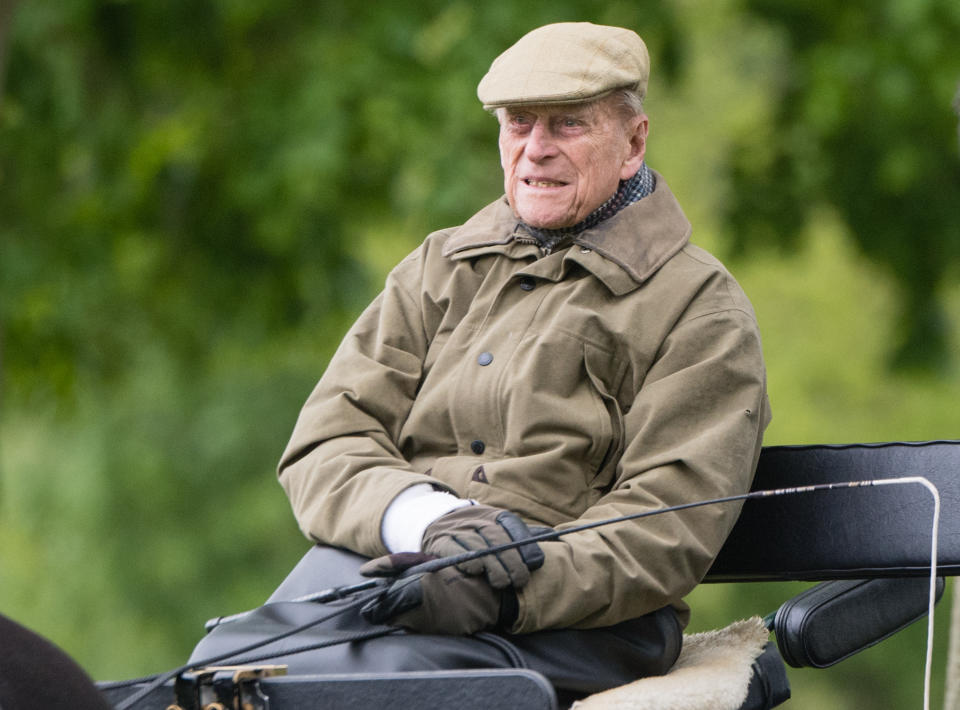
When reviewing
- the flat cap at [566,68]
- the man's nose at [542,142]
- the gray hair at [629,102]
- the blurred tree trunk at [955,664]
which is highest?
the flat cap at [566,68]

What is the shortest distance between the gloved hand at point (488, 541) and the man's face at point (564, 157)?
611 millimetres

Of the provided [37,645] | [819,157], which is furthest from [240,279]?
[37,645]

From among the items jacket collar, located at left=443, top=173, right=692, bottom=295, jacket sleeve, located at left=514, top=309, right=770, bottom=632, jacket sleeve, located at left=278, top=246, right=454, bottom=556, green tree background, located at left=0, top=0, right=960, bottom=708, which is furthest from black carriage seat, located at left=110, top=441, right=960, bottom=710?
green tree background, located at left=0, top=0, right=960, bottom=708

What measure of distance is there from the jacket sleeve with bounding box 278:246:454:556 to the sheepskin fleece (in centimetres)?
49

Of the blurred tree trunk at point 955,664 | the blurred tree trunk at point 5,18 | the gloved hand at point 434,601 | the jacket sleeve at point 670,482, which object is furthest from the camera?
the blurred tree trunk at point 5,18

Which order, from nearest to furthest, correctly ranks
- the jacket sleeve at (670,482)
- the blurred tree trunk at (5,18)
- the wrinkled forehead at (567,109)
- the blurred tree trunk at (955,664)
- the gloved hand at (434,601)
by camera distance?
the gloved hand at (434,601)
the jacket sleeve at (670,482)
the wrinkled forehead at (567,109)
the blurred tree trunk at (955,664)
the blurred tree trunk at (5,18)

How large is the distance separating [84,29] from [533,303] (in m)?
4.28

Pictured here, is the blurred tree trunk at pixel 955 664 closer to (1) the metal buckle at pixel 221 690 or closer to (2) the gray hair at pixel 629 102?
(2) the gray hair at pixel 629 102

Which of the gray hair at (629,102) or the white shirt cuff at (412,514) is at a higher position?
the gray hair at (629,102)

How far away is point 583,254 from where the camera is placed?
2717mm

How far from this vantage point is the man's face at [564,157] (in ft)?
9.04

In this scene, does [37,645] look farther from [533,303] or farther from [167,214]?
[167,214]

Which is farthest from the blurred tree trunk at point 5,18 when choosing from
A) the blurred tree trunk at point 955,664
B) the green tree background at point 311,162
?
the blurred tree trunk at point 955,664

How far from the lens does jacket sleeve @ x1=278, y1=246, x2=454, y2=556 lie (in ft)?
8.55
